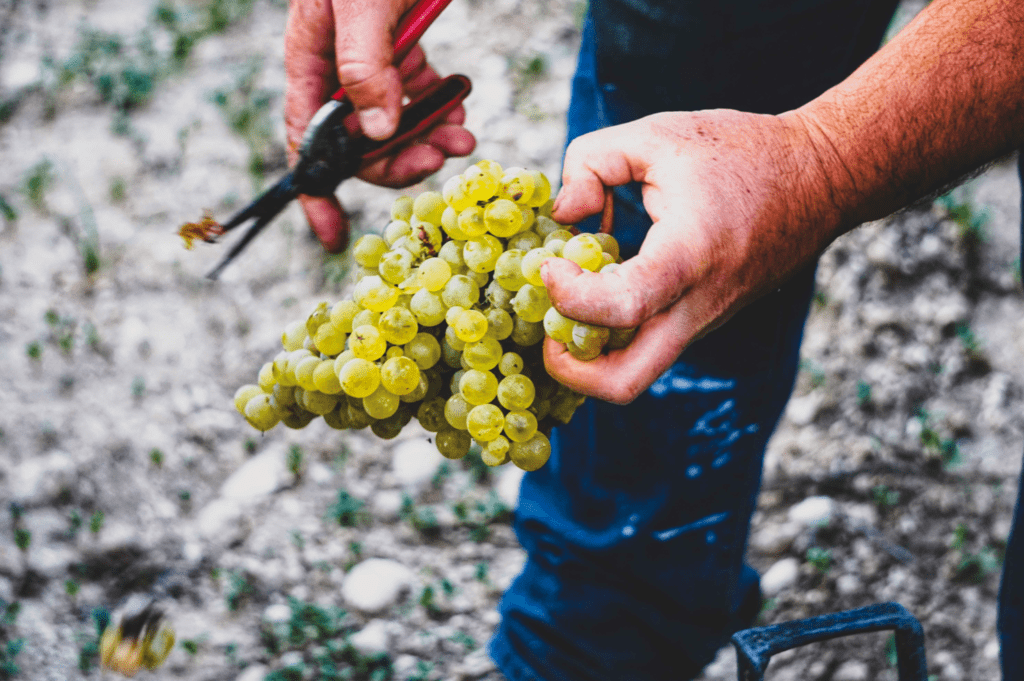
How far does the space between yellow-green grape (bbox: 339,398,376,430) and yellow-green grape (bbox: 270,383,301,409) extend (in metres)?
0.11

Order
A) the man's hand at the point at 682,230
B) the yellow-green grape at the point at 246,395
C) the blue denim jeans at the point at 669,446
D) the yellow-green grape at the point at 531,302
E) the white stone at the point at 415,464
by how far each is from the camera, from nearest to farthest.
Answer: the man's hand at the point at 682,230 < the yellow-green grape at the point at 531,302 < the yellow-green grape at the point at 246,395 < the blue denim jeans at the point at 669,446 < the white stone at the point at 415,464

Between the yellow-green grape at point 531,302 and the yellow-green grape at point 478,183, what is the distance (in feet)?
0.53

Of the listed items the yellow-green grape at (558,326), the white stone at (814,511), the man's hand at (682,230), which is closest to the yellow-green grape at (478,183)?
the man's hand at (682,230)

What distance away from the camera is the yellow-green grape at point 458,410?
114cm

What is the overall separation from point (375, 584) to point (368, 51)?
4.73 ft

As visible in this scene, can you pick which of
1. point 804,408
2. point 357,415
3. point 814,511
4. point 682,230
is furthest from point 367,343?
point 804,408

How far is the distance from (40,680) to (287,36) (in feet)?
5.59

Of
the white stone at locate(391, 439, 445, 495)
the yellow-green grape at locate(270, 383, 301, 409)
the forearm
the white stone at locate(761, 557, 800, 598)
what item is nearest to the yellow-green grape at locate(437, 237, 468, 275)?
the yellow-green grape at locate(270, 383, 301, 409)

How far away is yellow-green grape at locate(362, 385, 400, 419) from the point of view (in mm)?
1120

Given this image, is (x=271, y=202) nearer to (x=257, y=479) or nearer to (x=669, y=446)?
(x=669, y=446)

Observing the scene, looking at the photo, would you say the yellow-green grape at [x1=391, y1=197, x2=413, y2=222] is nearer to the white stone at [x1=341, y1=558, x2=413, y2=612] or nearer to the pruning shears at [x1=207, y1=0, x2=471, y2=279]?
the pruning shears at [x1=207, y1=0, x2=471, y2=279]

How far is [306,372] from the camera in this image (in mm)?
1163

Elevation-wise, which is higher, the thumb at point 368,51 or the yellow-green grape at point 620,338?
the thumb at point 368,51

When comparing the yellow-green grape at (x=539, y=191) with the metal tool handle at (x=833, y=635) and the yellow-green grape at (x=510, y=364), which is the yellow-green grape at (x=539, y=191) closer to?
the yellow-green grape at (x=510, y=364)
